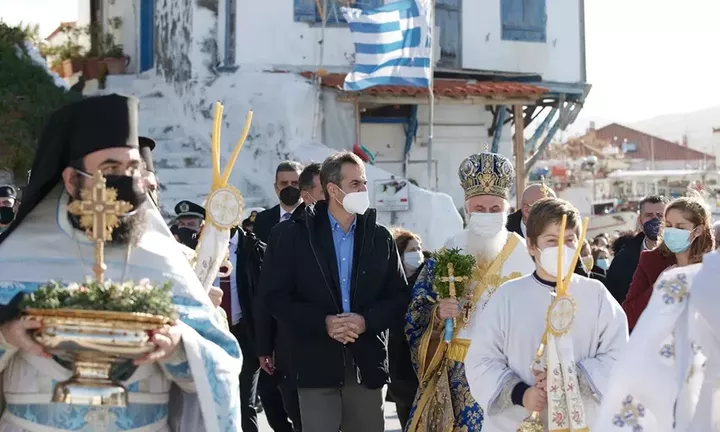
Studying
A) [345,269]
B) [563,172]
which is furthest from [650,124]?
[345,269]

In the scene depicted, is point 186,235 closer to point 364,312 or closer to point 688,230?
point 364,312

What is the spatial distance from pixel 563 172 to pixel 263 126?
26564 mm

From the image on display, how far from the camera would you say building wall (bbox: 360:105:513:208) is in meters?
21.5

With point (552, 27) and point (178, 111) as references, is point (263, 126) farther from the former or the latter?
point (552, 27)

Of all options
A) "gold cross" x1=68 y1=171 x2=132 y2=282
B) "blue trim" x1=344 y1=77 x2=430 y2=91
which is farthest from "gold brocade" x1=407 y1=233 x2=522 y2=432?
"blue trim" x1=344 y1=77 x2=430 y2=91

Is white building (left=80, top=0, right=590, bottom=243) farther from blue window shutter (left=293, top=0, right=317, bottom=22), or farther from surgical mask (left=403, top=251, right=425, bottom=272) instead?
surgical mask (left=403, top=251, right=425, bottom=272)

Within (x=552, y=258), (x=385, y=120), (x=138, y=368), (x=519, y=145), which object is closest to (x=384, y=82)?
(x=385, y=120)

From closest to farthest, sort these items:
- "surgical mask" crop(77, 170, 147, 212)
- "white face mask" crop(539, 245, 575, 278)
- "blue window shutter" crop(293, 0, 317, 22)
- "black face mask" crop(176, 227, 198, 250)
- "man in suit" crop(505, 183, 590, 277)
→ "surgical mask" crop(77, 170, 147, 212), "white face mask" crop(539, 245, 575, 278), "black face mask" crop(176, 227, 198, 250), "man in suit" crop(505, 183, 590, 277), "blue window shutter" crop(293, 0, 317, 22)

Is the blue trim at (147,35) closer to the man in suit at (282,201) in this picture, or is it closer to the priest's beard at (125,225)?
the man in suit at (282,201)

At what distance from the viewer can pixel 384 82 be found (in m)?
17.7

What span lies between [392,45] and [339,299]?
444 inches

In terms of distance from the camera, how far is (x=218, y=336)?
14.3ft

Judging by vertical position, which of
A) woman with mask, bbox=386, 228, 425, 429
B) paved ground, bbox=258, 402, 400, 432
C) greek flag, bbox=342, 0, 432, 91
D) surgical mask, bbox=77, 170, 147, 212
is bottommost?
paved ground, bbox=258, 402, 400, 432

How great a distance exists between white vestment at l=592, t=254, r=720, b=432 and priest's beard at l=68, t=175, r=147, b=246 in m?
1.86
